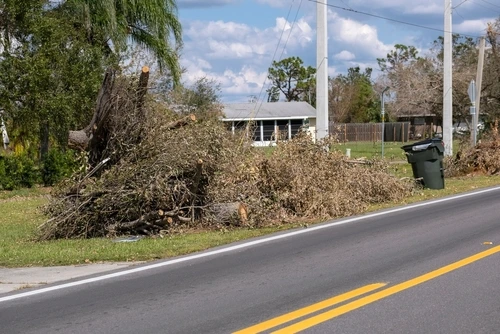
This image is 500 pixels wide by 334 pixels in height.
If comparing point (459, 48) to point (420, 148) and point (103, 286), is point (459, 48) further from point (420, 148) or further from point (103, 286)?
point (103, 286)

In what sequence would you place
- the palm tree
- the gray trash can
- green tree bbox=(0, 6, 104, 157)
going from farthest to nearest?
the palm tree → green tree bbox=(0, 6, 104, 157) → the gray trash can

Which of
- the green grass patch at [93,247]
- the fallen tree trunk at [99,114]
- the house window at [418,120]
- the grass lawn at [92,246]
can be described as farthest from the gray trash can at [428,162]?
the house window at [418,120]

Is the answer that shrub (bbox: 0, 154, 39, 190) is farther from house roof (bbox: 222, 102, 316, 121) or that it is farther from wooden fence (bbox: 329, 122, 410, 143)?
wooden fence (bbox: 329, 122, 410, 143)

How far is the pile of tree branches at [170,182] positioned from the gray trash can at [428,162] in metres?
5.75

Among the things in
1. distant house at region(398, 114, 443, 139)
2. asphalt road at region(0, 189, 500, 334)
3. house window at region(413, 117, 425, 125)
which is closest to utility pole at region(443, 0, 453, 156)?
asphalt road at region(0, 189, 500, 334)

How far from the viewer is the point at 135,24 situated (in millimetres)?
30344

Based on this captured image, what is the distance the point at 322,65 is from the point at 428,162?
423 cm

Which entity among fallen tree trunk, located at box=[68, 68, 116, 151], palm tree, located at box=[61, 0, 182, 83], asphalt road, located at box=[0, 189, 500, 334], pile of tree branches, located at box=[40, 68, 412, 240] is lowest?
asphalt road, located at box=[0, 189, 500, 334]

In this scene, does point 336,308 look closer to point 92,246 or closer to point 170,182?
point 92,246

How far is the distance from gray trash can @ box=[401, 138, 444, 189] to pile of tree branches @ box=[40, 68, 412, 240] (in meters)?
5.75

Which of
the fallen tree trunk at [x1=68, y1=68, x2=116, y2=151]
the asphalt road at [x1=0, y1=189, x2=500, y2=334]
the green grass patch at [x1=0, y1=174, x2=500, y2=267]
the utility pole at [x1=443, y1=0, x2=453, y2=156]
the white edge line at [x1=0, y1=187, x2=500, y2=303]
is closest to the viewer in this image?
the asphalt road at [x1=0, y1=189, x2=500, y2=334]

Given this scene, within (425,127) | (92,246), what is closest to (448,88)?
(92,246)

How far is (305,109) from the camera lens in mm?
60156

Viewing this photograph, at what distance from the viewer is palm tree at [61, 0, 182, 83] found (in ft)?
89.9
